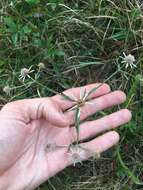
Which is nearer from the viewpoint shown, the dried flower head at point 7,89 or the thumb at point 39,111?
the thumb at point 39,111

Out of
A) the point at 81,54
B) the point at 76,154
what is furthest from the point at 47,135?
the point at 81,54

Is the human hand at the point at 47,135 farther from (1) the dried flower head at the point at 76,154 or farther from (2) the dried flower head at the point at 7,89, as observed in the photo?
(2) the dried flower head at the point at 7,89

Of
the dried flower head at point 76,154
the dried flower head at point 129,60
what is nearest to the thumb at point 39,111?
the dried flower head at point 76,154

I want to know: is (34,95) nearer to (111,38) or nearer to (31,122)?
(31,122)

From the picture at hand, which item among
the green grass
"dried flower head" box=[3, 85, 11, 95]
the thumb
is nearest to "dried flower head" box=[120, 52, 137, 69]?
the green grass

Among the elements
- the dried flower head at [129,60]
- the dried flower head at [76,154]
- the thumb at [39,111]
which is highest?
the dried flower head at [129,60]

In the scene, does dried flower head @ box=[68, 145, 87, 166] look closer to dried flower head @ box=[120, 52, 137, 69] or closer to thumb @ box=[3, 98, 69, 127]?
thumb @ box=[3, 98, 69, 127]

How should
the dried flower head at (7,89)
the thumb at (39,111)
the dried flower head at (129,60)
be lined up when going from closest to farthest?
1. the thumb at (39,111)
2. the dried flower head at (129,60)
3. the dried flower head at (7,89)


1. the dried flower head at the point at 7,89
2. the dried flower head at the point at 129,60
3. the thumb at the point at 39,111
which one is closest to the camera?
the thumb at the point at 39,111

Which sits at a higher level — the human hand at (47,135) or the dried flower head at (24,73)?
the dried flower head at (24,73)
